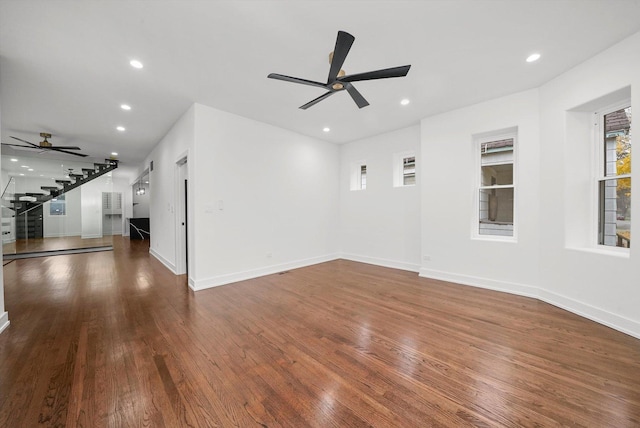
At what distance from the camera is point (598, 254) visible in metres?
2.69

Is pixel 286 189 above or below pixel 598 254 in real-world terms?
above

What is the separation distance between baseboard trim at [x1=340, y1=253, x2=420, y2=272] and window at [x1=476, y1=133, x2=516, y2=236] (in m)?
1.43

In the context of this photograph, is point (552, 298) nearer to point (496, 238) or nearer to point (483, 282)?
point (483, 282)

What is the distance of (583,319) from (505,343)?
134 cm

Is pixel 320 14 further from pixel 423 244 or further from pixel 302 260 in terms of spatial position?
pixel 302 260

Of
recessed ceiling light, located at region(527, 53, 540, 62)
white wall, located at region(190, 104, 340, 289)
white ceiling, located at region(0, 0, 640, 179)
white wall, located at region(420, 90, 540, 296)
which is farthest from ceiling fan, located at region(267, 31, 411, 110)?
white wall, located at region(420, 90, 540, 296)

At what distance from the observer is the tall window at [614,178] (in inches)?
106

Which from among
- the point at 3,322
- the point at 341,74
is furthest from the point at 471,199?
the point at 3,322

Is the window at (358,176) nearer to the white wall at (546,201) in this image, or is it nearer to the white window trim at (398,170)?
the white window trim at (398,170)

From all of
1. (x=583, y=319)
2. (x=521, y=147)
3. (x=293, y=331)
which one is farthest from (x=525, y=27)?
(x=293, y=331)

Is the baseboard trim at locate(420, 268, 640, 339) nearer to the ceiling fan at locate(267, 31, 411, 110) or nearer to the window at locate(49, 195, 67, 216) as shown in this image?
the ceiling fan at locate(267, 31, 411, 110)

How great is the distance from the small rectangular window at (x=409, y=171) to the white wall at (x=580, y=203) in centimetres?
206

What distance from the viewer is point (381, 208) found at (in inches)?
215

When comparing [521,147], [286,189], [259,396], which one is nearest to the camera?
[259,396]
